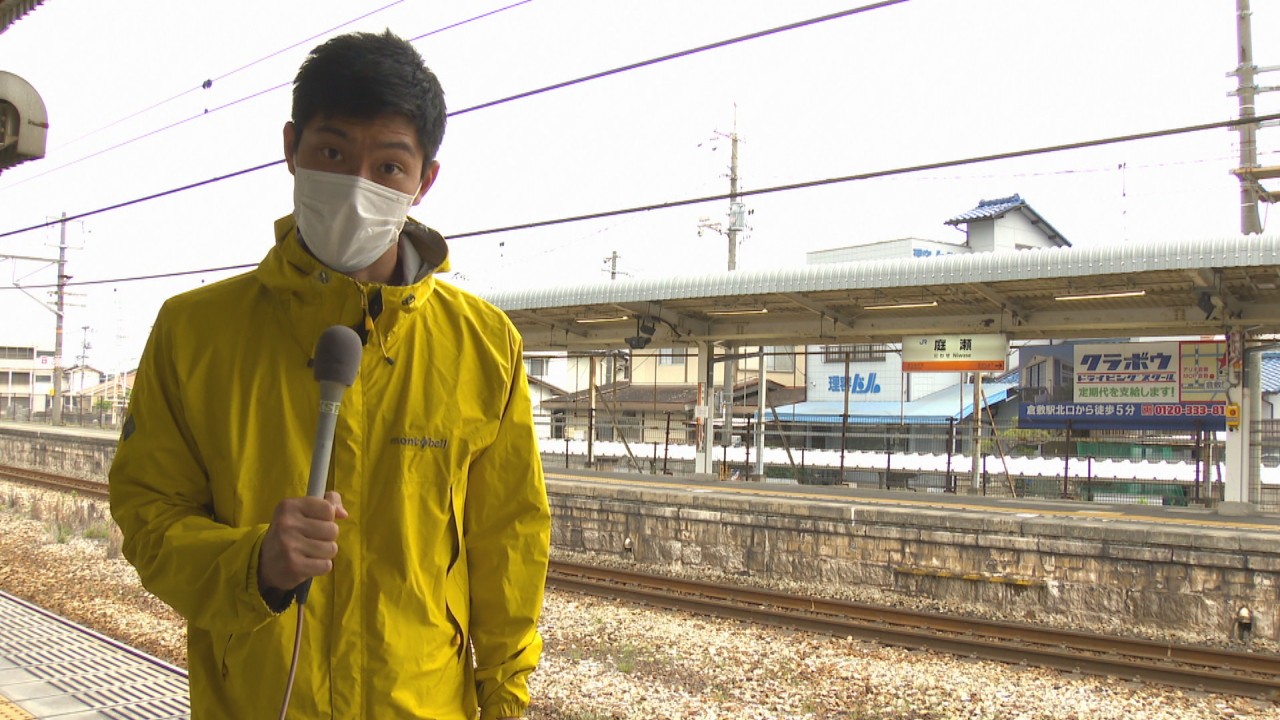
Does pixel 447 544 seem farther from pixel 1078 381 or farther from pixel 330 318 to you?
pixel 1078 381

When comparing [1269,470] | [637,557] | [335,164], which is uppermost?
[335,164]

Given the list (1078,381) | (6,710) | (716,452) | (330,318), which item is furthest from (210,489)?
(716,452)

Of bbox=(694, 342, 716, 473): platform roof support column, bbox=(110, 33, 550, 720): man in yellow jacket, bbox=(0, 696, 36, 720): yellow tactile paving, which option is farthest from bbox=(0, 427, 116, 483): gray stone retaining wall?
bbox=(110, 33, 550, 720): man in yellow jacket

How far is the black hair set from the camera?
1724mm

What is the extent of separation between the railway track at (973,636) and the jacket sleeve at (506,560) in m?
7.40

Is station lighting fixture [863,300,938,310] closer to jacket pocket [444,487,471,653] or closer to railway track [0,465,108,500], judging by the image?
railway track [0,465,108,500]

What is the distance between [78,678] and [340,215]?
5.52 metres

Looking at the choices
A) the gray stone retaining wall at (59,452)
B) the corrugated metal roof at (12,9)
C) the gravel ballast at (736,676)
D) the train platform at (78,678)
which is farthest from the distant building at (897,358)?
the corrugated metal roof at (12,9)

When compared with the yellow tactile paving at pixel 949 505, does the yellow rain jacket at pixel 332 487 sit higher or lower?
higher

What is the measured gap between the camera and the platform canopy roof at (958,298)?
517 inches

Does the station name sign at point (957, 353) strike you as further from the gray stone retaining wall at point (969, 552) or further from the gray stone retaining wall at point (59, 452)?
the gray stone retaining wall at point (59, 452)

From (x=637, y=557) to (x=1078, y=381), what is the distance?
975 cm

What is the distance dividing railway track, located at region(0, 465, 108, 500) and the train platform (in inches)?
477

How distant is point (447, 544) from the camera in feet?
5.73
